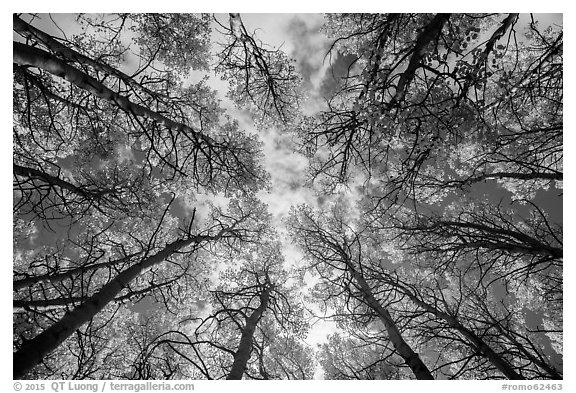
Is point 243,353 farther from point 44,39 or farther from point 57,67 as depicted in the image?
point 44,39

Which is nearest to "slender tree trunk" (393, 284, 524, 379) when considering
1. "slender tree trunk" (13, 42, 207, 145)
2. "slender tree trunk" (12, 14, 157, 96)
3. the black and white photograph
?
the black and white photograph

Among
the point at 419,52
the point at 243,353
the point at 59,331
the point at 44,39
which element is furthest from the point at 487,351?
the point at 44,39

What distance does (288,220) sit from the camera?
30.1 feet

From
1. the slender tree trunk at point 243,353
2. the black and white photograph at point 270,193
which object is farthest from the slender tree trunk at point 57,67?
the slender tree trunk at point 243,353

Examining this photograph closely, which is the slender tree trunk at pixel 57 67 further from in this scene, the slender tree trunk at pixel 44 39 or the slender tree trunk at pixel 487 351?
the slender tree trunk at pixel 487 351

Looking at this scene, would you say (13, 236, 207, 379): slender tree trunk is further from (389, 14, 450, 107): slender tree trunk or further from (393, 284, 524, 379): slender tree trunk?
(389, 14, 450, 107): slender tree trunk
